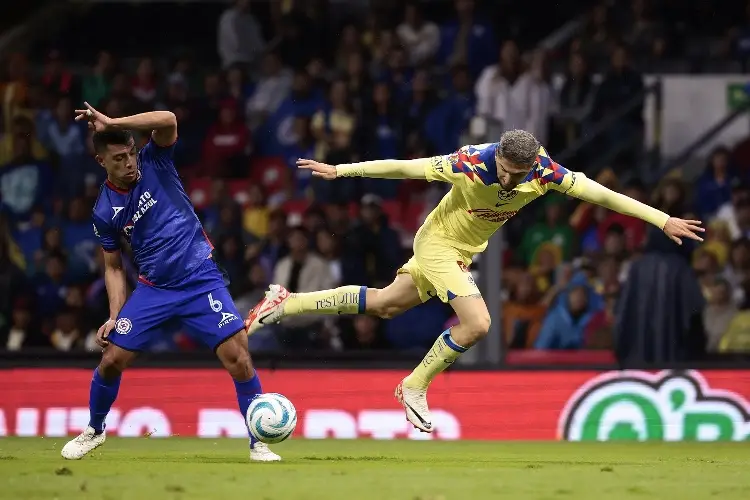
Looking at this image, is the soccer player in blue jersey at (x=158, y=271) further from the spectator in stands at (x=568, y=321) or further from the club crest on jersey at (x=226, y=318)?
the spectator in stands at (x=568, y=321)

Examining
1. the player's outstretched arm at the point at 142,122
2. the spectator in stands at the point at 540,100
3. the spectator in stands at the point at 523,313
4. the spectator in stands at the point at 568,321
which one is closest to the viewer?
the player's outstretched arm at the point at 142,122

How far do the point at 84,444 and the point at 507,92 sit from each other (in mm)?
8378

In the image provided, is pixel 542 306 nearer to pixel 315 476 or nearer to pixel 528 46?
pixel 528 46

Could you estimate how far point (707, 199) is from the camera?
53.8 feet

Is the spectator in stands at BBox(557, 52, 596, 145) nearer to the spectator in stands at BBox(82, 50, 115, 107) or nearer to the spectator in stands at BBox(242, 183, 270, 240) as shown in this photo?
the spectator in stands at BBox(242, 183, 270, 240)

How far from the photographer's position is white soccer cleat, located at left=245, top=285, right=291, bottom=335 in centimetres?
1165

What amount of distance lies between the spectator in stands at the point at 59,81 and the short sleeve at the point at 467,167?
9.14 meters

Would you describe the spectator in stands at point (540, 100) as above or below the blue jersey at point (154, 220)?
above

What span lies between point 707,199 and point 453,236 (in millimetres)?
6121

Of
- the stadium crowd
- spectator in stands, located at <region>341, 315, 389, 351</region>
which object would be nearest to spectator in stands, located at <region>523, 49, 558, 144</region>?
the stadium crowd

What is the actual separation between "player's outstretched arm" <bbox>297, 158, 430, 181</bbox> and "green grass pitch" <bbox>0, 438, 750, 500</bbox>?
6.44ft

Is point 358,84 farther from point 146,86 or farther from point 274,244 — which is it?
point 146,86

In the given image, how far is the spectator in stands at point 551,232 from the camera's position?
15914 mm

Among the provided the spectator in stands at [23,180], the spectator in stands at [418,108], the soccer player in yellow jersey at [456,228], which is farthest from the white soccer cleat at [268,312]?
the spectator in stands at [23,180]
